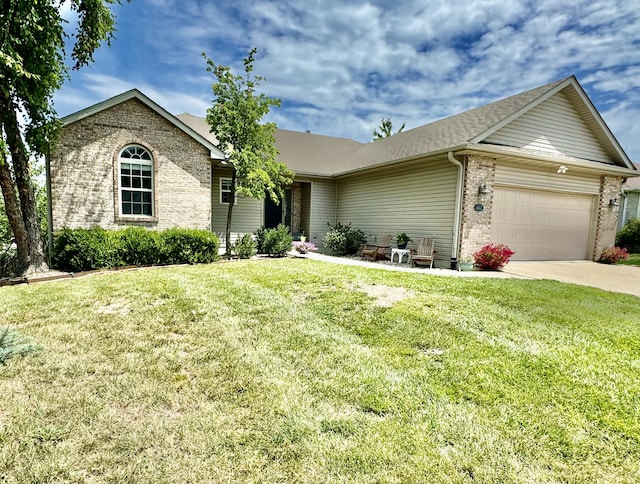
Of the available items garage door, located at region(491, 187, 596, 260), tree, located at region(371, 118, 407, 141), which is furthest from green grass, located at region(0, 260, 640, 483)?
tree, located at region(371, 118, 407, 141)

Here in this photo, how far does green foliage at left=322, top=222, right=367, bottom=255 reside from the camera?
13250mm

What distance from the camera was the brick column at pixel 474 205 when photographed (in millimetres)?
9469

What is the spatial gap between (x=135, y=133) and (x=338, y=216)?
8.70m

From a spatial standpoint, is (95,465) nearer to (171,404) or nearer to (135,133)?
(171,404)

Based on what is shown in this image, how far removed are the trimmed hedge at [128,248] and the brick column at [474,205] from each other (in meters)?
7.27

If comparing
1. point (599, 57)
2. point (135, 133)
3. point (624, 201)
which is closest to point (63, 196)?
point (135, 133)

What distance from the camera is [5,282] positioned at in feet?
23.8

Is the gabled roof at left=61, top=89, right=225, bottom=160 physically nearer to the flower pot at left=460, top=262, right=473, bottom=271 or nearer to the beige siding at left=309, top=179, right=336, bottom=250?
the beige siding at left=309, top=179, right=336, bottom=250

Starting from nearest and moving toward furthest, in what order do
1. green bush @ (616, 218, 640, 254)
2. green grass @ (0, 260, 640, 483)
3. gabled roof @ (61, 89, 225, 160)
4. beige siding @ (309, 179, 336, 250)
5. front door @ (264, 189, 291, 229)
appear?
green grass @ (0, 260, 640, 483) → gabled roof @ (61, 89, 225, 160) → front door @ (264, 189, 291, 229) → beige siding @ (309, 179, 336, 250) → green bush @ (616, 218, 640, 254)

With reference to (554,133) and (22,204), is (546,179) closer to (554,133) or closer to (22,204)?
(554,133)

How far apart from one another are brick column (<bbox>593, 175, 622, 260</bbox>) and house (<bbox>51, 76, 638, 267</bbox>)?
0.04 meters

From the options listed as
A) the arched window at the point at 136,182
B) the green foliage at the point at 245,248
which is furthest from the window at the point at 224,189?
the arched window at the point at 136,182

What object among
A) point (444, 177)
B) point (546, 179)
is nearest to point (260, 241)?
point (444, 177)

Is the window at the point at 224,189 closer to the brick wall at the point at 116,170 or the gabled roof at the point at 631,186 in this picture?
Result: the brick wall at the point at 116,170
